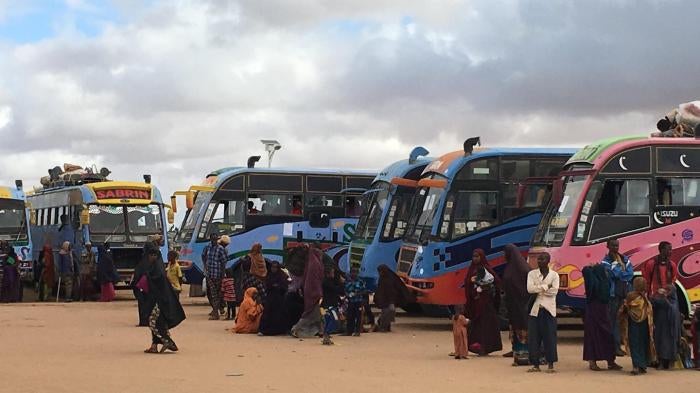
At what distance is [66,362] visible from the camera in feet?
50.6

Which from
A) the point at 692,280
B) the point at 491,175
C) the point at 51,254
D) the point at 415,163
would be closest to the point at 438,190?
the point at 491,175

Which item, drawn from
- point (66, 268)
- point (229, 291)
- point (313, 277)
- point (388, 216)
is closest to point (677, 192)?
point (313, 277)

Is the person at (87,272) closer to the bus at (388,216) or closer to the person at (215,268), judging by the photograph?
the person at (215,268)

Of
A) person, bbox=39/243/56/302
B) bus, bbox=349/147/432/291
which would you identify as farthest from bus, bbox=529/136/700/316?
person, bbox=39/243/56/302

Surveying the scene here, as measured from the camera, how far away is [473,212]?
21219 millimetres

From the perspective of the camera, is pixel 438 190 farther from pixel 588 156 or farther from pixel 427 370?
pixel 427 370

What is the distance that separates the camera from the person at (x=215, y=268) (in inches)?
912

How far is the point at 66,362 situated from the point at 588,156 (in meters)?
7.84

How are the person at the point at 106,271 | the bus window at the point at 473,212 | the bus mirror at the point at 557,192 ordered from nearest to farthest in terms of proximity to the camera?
the bus mirror at the point at 557,192
the bus window at the point at 473,212
the person at the point at 106,271

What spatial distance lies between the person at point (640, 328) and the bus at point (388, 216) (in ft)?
29.5

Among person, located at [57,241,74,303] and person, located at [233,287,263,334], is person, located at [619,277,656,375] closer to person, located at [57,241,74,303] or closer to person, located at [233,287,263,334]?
person, located at [233,287,263,334]

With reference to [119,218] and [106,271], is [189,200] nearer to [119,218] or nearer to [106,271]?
[106,271]

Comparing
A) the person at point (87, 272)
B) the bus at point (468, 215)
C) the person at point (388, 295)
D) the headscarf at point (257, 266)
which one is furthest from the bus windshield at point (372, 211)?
the person at point (87, 272)

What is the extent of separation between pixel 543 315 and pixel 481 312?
6.67 feet
